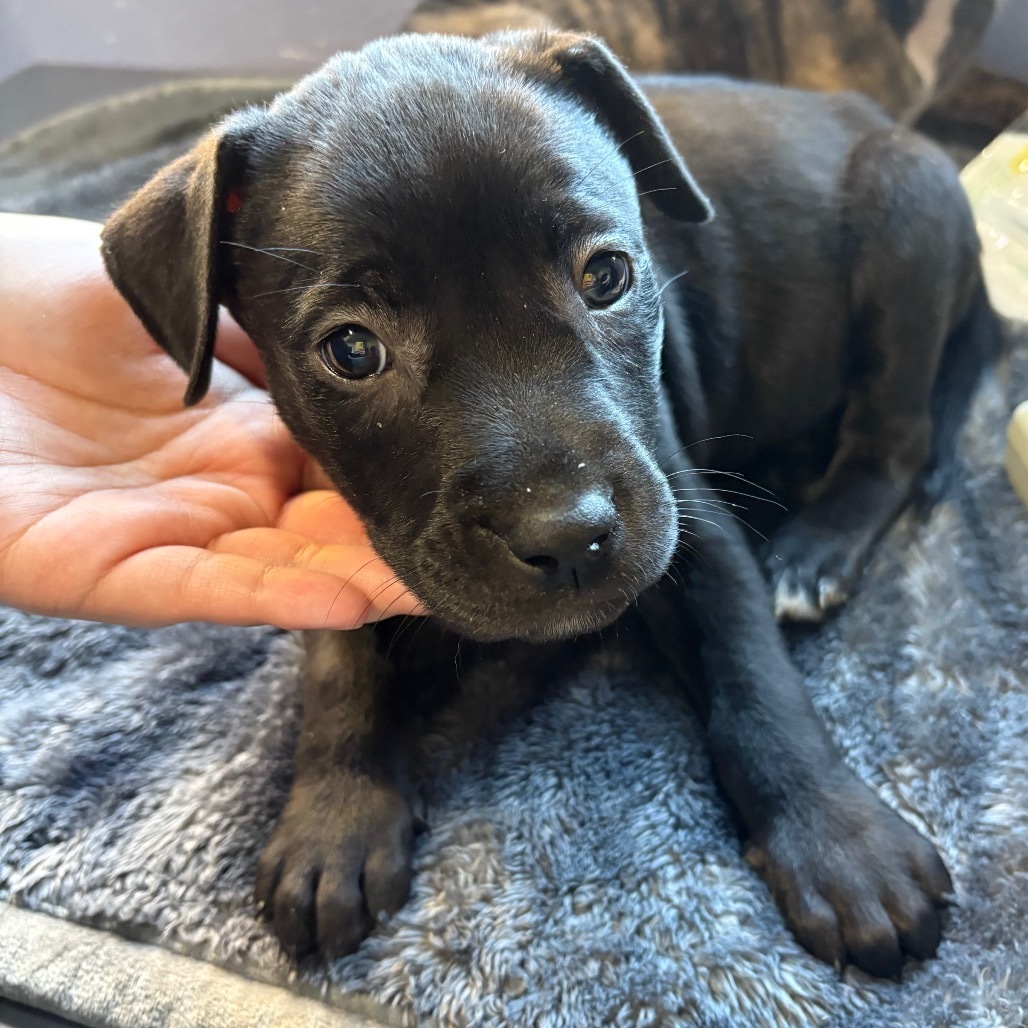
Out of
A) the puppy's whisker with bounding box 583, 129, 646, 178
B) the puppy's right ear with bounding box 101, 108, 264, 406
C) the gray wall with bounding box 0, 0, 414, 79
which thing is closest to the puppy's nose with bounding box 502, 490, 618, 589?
the puppy's whisker with bounding box 583, 129, 646, 178

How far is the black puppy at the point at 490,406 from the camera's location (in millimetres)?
1417

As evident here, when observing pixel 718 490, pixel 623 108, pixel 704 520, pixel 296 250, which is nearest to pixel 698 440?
pixel 718 490

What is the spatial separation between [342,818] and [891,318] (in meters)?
1.84

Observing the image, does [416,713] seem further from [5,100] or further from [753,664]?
[5,100]

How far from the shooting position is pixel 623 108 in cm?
187

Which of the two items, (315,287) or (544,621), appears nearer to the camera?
(544,621)

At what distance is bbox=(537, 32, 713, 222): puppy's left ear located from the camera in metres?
1.79

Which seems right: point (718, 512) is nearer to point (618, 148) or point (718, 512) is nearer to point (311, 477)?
point (618, 148)

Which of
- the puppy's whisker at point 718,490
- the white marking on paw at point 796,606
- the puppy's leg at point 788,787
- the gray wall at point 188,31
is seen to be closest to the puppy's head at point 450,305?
the puppy's whisker at point 718,490

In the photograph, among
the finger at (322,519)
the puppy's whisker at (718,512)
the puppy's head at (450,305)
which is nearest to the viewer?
the puppy's head at (450,305)

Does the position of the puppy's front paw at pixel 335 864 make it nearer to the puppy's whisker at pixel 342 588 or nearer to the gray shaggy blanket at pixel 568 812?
the gray shaggy blanket at pixel 568 812

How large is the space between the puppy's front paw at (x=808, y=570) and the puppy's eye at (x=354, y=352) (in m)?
1.11

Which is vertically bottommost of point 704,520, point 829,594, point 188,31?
point 829,594

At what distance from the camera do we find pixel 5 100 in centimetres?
472
